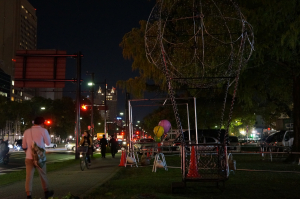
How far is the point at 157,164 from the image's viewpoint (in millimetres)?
15117

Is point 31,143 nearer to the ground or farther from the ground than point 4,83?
nearer to the ground

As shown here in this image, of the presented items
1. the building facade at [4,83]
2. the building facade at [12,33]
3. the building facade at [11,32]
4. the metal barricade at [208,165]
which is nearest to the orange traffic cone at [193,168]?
the metal barricade at [208,165]

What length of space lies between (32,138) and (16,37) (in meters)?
140

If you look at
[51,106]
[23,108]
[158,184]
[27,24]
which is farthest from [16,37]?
[158,184]

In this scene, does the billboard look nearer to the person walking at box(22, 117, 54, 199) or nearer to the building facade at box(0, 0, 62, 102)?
the person walking at box(22, 117, 54, 199)

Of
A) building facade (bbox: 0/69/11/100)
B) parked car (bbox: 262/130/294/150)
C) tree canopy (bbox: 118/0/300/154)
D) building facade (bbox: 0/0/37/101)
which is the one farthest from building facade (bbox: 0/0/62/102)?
tree canopy (bbox: 118/0/300/154)

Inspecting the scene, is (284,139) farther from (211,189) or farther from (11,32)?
(11,32)

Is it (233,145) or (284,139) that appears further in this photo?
(284,139)

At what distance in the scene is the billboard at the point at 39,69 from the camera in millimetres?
20000

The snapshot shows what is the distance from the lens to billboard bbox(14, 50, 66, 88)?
20.0 m

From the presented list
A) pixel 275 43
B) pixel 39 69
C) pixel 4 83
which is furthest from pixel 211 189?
pixel 4 83

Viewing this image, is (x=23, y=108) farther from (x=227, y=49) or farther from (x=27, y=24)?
(x=27, y=24)

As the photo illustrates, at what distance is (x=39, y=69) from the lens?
66.1 feet

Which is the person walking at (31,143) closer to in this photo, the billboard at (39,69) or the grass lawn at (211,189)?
the grass lawn at (211,189)
